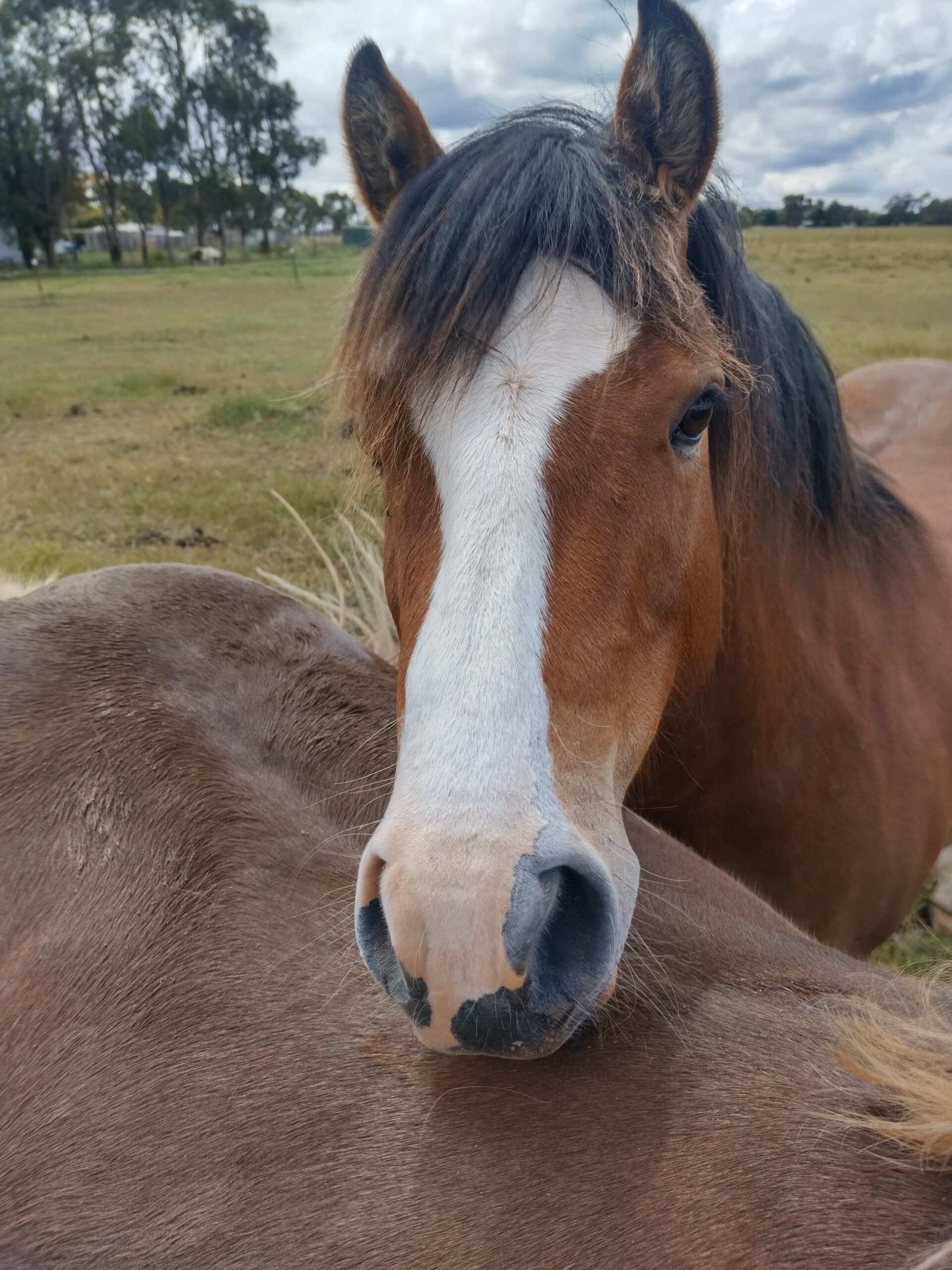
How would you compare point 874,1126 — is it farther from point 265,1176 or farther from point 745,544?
point 745,544

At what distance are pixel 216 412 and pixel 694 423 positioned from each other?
882 centimetres

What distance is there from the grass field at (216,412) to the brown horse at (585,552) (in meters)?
0.52

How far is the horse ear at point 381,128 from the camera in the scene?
1772 millimetres

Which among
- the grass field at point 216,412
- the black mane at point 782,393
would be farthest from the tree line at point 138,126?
the black mane at point 782,393

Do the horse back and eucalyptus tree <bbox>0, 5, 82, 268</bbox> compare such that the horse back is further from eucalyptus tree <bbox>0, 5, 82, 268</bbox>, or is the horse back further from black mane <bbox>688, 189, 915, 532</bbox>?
eucalyptus tree <bbox>0, 5, 82, 268</bbox>

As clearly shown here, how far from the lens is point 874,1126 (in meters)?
0.93

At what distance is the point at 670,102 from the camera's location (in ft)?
5.26

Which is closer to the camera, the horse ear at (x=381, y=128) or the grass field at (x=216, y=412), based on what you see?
the horse ear at (x=381, y=128)

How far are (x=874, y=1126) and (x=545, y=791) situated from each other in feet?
1.65

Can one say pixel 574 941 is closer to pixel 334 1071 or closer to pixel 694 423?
pixel 334 1071

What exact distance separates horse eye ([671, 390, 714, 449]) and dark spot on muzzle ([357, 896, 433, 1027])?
3.09 ft

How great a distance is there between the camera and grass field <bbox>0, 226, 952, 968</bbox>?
18.7 feet

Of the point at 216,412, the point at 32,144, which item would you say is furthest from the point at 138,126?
the point at 216,412

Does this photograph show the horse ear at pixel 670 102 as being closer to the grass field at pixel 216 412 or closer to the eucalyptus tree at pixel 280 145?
the grass field at pixel 216 412
